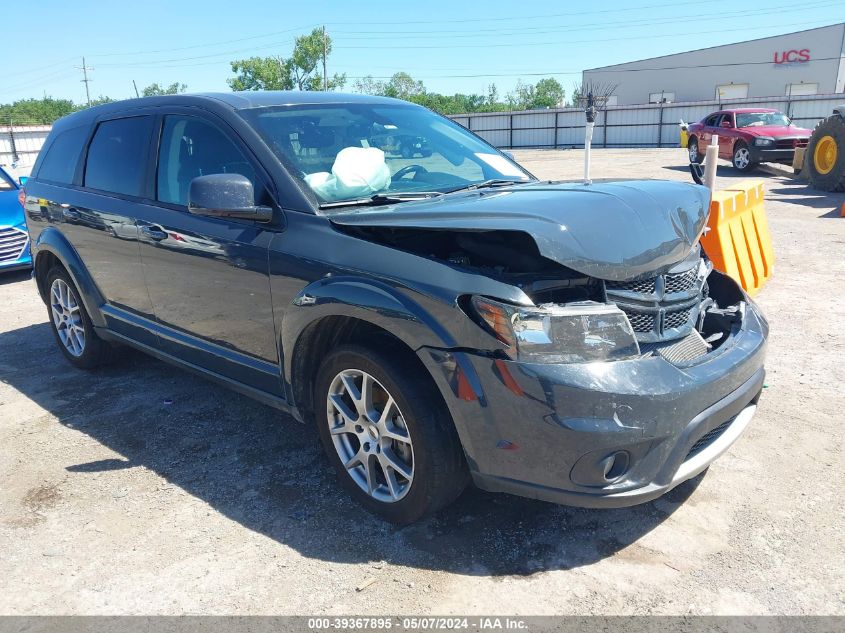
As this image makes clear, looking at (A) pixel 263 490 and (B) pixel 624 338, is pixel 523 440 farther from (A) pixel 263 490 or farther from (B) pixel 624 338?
(A) pixel 263 490

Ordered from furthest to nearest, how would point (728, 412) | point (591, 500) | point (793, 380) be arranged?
point (793, 380) < point (728, 412) < point (591, 500)

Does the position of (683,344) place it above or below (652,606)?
above

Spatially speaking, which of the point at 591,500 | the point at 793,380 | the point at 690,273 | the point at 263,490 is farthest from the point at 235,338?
the point at 793,380

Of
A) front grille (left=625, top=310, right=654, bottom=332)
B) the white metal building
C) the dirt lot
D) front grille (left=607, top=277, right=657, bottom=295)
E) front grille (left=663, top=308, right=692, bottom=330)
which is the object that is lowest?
the dirt lot

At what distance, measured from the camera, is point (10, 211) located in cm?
879

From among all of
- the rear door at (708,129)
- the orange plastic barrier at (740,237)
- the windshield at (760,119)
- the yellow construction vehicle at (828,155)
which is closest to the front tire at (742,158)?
the windshield at (760,119)

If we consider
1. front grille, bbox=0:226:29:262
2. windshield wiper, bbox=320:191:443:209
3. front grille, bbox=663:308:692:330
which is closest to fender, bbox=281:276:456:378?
windshield wiper, bbox=320:191:443:209

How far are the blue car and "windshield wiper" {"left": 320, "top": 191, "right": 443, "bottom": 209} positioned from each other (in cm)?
717

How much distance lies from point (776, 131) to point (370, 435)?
18051 mm

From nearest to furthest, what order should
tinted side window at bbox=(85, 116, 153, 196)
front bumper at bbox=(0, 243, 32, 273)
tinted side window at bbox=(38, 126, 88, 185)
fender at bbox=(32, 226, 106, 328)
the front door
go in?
the front door, tinted side window at bbox=(85, 116, 153, 196), fender at bbox=(32, 226, 106, 328), tinted side window at bbox=(38, 126, 88, 185), front bumper at bbox=(0, 243, 32, 273)

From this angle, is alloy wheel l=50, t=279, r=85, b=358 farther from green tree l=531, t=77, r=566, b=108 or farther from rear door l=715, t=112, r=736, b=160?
green tree l=531, t=77, r=566, b=108

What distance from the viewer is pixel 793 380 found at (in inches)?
178

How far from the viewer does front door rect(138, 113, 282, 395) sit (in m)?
3.34

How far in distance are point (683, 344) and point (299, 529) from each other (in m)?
1.88
